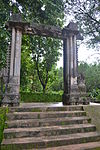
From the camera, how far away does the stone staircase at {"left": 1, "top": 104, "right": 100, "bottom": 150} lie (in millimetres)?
3084

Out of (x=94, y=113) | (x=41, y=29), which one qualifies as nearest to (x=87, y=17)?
(x=41, y=29)

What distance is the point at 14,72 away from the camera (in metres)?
5.60

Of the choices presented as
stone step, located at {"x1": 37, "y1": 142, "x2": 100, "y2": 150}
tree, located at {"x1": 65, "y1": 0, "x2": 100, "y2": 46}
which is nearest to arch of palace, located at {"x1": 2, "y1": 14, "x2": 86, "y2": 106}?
stone step, located at {"x1": 37, "y1": 142, "x2": 100, "y2": 150}

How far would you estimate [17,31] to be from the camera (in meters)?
5.95

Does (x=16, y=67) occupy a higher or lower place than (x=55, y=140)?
higher

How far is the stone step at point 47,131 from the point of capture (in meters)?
3.30

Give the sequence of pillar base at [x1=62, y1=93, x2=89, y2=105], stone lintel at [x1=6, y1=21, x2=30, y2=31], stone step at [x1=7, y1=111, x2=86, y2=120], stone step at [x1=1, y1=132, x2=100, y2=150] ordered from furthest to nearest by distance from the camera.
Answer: stone lintel at [x1=6, y1=21, x2=30, y2=31] → pillar base at [x1=62, y1=93, x2=89, y2=105] → stone step at [x1=7, y1=111, x2=86, y2=120] → stone step at [x1=1, y1=132, x2=100, y2=150]

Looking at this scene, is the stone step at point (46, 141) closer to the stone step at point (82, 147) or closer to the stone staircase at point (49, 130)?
the stone staircase at point (49, 130)

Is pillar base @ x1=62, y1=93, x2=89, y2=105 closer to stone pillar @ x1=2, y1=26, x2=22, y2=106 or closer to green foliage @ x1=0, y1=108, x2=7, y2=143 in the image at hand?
stone pillar @ x1=2, y1=26, x2=22, y2=106

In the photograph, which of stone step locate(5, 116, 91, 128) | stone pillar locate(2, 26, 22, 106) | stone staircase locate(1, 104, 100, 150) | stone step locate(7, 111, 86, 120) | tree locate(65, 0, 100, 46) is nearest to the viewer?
stone staircase locate(1, 104, 100, 150)

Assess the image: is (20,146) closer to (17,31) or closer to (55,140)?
(55,140)

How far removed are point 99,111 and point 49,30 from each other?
4261 millimetres

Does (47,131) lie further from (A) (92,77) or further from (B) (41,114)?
(A) (92,77)

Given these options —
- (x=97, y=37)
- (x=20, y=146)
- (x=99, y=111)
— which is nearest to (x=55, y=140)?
(x=20, y=146)
